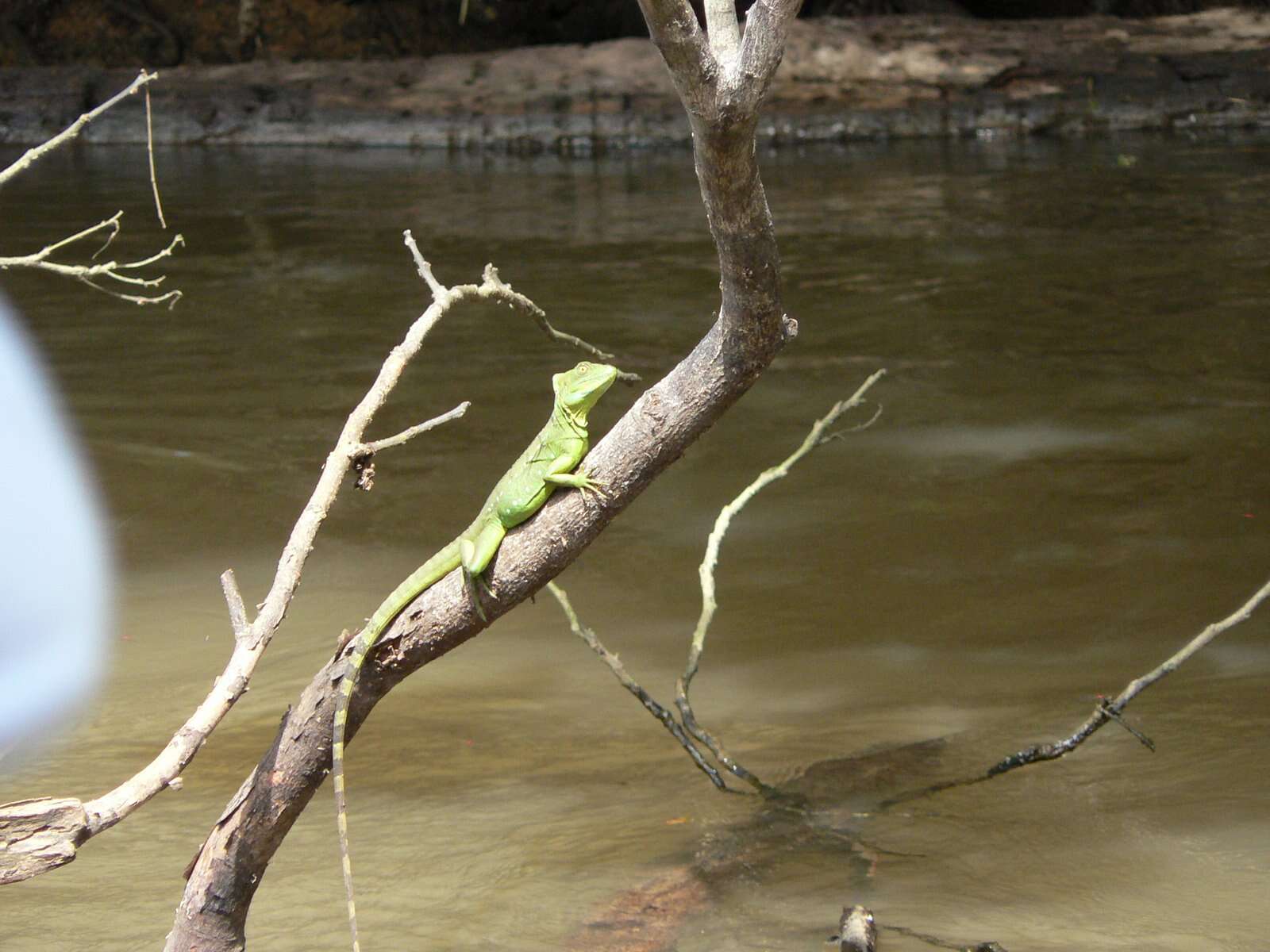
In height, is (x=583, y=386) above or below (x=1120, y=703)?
above

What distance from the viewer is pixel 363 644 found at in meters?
2.29

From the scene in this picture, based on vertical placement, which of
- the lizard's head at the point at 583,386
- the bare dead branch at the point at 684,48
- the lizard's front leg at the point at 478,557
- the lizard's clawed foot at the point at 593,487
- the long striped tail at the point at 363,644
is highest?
the bare dead branch at the point at 684,48

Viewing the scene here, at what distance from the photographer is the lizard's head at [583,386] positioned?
8.39 feet

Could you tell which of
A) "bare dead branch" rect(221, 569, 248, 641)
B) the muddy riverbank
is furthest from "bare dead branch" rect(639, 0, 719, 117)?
the muddy riverbank

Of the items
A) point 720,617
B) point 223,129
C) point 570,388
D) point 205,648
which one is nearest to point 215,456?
point 205,648

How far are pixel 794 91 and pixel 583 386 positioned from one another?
13618 mm

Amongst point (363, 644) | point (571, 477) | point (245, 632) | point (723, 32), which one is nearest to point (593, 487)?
point (571, 477)

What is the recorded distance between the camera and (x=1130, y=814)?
11.0 ft

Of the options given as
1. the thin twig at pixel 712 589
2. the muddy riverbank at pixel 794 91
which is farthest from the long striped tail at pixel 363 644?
the muddy riverbank at pixel 794 91

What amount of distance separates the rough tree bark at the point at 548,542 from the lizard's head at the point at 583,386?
0.24 metres

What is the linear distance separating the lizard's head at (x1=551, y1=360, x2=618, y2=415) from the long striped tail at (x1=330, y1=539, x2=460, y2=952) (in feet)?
1.17

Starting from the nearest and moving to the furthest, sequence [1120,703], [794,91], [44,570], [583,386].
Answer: [583,386], [1120,703], [44,570], [794,91]

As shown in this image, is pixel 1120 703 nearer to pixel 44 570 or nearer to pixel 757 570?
pixel 757 570

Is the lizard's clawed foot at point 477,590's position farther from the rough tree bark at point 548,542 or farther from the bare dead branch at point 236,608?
the bare dead branch at point 236,608
